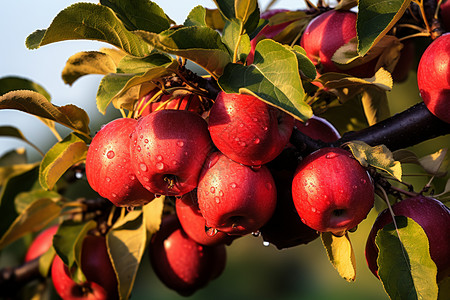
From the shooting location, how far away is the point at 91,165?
2.56 ft

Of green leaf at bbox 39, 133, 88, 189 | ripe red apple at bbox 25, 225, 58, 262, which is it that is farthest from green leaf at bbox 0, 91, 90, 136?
ripe red apple at bbox 25, 225, 58, 262

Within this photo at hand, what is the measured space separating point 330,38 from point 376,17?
6.6 inches

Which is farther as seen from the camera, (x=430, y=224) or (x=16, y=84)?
(x=16, y=84)

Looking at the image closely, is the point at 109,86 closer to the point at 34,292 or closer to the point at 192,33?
the point at 192,33

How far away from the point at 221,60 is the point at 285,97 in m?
0.12

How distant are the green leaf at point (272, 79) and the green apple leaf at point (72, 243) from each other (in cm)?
59

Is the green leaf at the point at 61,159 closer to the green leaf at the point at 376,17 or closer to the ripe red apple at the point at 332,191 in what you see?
the ripe red apple at the point at 332,191

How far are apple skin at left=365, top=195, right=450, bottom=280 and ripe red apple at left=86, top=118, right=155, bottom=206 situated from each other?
1.28 feet

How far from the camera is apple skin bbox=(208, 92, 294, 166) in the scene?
0.67 metres

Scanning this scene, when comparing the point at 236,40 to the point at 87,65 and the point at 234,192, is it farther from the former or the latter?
the point at 87,65

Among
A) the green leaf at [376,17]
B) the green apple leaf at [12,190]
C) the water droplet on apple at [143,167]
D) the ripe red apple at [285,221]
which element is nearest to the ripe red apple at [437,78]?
the green leaf at [376,17]

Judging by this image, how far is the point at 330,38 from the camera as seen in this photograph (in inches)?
34.9

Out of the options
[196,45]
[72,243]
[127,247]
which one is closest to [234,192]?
[196,45]

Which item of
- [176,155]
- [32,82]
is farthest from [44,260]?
[176,155]
